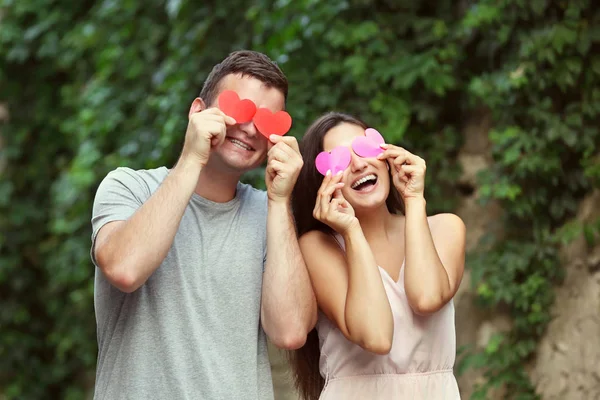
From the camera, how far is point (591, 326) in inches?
127

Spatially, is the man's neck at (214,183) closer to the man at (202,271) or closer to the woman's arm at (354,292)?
the man at (202,271)

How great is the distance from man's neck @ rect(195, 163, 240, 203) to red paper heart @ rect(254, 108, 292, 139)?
15cm

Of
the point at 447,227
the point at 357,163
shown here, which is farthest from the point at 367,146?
the point at 447,227

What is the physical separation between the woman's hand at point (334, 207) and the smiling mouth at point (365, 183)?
64mm

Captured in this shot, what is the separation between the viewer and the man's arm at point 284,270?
1.91 meters

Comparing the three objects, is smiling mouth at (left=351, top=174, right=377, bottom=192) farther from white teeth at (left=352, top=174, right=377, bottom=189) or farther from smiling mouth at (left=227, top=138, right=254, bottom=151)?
smiling mouth at (left=227, top=138, right=254, bottom=151)

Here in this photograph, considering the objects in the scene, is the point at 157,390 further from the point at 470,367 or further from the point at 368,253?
the point at 470,367

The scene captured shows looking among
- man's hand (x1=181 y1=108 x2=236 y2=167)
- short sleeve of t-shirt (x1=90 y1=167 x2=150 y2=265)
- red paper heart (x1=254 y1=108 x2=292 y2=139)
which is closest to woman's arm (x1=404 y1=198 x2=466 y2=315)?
red paper heart (x1=254 y1=108 x2=292 y2=139)

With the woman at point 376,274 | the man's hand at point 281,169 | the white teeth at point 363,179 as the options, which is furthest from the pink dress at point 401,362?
the man's hand at point 281,169

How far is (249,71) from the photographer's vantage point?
2.04 m

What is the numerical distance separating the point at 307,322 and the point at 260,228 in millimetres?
278

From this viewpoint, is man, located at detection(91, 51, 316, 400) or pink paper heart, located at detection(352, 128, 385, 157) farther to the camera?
pink paper heart, located at detection(352, 128, 385, 157)

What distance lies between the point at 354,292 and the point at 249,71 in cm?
61

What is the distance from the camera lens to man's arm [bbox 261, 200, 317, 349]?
1910 mm
